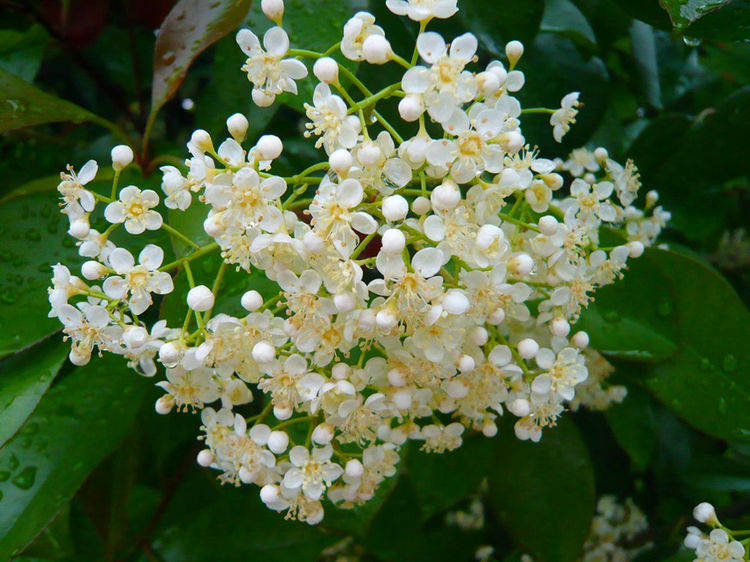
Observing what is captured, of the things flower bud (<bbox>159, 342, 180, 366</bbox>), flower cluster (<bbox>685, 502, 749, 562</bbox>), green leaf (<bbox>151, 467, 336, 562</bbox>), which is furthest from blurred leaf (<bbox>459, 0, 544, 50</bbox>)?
green leaf (<bbox>151, 467, 336, 562</bbox>)

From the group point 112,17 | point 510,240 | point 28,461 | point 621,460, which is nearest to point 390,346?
point 510,240

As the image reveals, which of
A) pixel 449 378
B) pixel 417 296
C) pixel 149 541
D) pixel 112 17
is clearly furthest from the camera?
pixel 112 17

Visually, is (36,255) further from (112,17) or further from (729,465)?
(729,465)

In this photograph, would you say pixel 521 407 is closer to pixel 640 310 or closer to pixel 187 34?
pixel 640 310

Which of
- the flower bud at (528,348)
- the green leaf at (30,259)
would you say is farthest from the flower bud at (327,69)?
the green leaf at (30,259)

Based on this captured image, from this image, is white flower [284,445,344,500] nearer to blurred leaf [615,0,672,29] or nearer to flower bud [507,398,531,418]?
flower bud [507,398,531,418]

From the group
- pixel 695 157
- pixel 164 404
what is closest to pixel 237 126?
pixel 164 404
